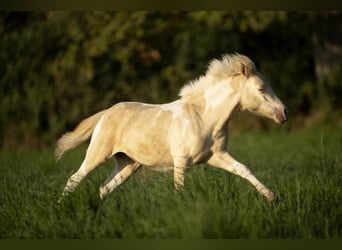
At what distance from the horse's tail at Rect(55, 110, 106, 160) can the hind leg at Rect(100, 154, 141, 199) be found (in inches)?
20.3

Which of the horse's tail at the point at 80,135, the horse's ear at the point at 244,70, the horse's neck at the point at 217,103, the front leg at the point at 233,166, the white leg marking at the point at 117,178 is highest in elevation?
the horse's ear at the point at 244,70

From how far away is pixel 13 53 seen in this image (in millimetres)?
17641

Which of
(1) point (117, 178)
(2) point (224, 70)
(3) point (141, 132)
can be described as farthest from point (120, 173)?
(2) point (224, 70)

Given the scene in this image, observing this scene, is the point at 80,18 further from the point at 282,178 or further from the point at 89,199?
the point at 89,199

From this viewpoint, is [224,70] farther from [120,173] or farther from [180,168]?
[120,173]

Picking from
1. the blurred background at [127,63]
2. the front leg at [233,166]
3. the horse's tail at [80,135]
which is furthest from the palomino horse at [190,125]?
the blurred background at [127,63]

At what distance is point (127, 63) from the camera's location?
1948 centimetres

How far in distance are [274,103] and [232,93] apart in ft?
1.62

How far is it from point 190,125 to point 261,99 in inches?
34.3

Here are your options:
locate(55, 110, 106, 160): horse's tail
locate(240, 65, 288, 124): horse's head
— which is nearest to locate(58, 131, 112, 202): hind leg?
locate(55, 110, 106, 160): horse's tail

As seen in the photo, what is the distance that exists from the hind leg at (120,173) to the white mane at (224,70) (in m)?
1.10

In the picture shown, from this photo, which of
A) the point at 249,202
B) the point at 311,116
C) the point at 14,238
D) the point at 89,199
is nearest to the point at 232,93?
the point at 249,202

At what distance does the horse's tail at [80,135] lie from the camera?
8227 mm

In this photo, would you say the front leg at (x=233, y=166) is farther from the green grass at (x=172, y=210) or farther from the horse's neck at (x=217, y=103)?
the horse's neck at (x=217, y=103)
